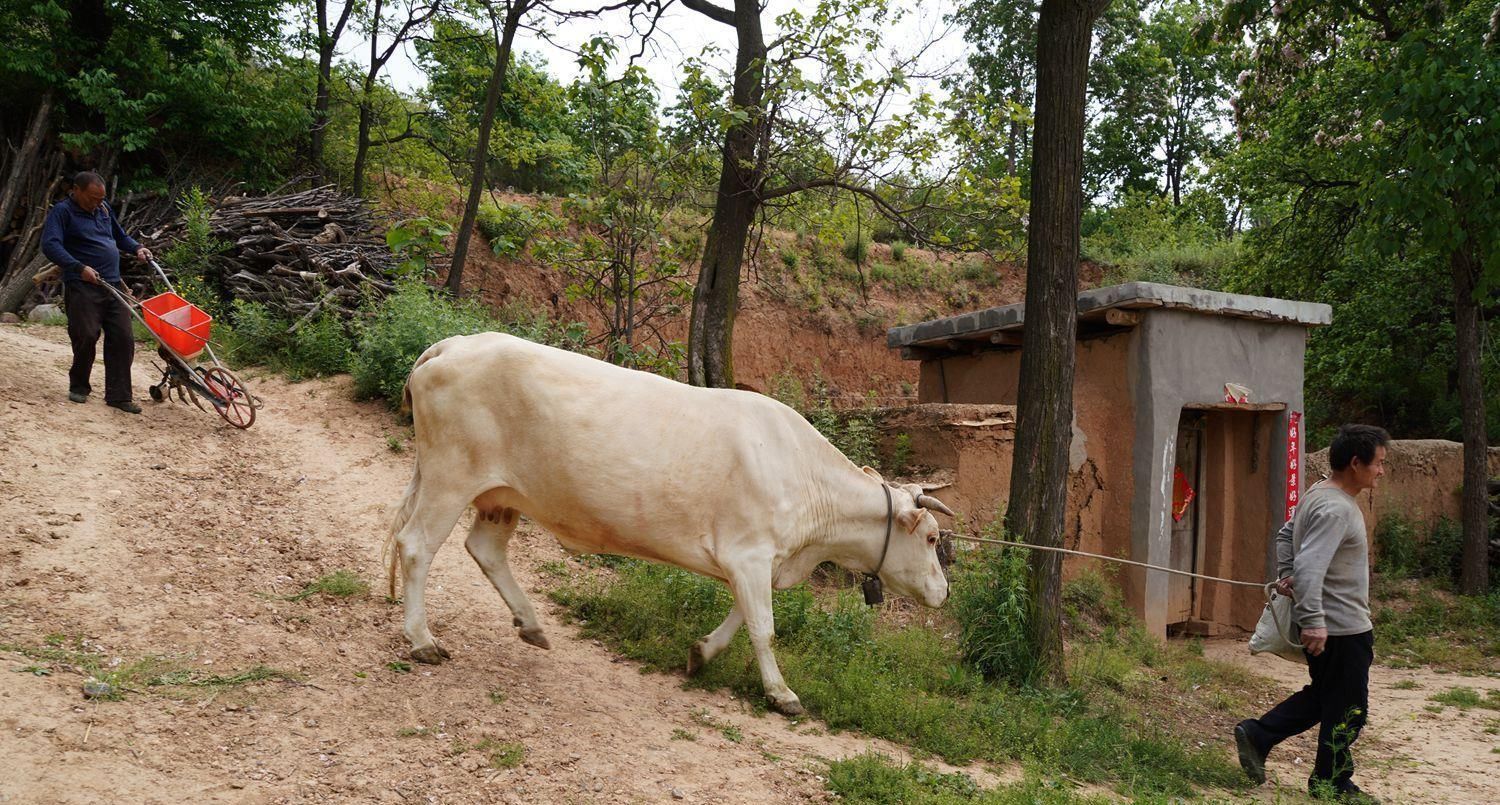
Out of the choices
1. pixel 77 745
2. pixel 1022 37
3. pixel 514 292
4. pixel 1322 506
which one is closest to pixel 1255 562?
pixel 1322 506

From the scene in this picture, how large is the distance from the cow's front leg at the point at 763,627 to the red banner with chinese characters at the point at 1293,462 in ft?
26.3

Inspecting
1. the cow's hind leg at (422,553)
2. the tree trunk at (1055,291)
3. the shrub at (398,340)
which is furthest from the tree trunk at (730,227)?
the cow's hind leg at (422,553)

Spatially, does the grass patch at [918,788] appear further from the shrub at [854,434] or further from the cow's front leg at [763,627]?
the shrub at [854,434]

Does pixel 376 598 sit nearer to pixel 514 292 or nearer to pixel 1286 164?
pixel 514 292

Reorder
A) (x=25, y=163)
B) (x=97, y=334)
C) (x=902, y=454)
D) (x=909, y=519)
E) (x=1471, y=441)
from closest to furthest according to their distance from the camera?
(x=909, y=519), (x=97, y=334), (x=902, y=454), (x=1471, y=441), (x=25, y=163)

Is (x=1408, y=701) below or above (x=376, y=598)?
below

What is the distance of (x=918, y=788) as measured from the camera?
4441 millimetres

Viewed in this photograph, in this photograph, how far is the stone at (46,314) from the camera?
11539 millimetres

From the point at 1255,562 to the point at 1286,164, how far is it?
739 centimetres

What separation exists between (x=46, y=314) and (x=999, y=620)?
11106 millimetres

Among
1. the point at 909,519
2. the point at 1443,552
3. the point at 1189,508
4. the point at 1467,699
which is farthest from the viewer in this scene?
the point at 1443,552

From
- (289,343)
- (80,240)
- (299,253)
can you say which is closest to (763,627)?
(80,240)

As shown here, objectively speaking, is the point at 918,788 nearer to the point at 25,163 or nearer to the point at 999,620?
the point at 999,620

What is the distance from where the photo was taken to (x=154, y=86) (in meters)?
13.7
